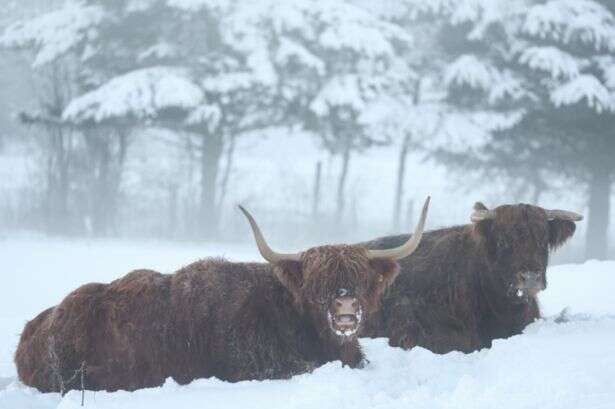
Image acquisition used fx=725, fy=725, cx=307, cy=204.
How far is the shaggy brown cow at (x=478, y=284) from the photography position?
589 centimetres

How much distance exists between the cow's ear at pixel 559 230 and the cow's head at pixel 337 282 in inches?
57.6

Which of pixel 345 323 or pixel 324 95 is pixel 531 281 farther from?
pixel 324 95

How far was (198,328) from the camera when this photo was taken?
5008 millimetres

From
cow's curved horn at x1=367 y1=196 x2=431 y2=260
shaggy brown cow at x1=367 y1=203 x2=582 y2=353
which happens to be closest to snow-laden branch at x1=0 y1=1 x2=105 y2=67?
shaggy brown cow at x1=367 y1=203 x2=582 y2=353

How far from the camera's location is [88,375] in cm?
482

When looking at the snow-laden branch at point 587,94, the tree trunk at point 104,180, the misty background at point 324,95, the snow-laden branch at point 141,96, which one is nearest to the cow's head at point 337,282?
the snow-laden branch at point 587,94

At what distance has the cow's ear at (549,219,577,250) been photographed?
6133 millimetres

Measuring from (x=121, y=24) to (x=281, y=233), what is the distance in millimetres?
7442

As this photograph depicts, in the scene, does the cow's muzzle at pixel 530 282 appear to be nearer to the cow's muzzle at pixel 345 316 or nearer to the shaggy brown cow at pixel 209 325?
the shaggy brown cow at pixel 209 325

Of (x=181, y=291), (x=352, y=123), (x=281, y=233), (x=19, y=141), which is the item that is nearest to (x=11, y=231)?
(x=281, y=233)

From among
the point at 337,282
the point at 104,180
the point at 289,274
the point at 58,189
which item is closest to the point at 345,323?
the point at 337,282

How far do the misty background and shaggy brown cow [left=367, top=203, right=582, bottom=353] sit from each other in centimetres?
1080

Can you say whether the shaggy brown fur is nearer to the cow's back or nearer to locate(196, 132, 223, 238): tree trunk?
the cow's back

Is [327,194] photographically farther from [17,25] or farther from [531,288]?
[531,288]
